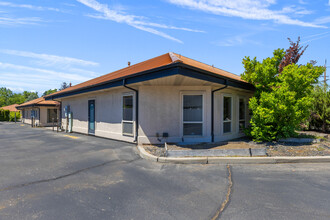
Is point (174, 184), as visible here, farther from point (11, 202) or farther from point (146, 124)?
point (146, 124)

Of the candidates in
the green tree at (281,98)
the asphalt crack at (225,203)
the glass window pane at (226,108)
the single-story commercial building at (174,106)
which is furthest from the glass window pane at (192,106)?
the asphalt crack at (225,203)

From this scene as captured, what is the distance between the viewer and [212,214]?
112 inches

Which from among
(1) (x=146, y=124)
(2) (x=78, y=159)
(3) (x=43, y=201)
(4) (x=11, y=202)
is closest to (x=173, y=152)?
(1) (x=146, y=124)

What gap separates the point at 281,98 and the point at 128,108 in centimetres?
687

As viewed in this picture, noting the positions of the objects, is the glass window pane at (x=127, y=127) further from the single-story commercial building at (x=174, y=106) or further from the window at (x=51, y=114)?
the window at (x=51, y=114)

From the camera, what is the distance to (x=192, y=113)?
8383mm

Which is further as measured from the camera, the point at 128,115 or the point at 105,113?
the point at 105,113

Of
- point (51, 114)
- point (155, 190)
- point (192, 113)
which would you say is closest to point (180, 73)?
point (192, 113)

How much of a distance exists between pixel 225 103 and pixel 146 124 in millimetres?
4239

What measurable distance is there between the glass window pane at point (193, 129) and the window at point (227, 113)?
1655 millimetres

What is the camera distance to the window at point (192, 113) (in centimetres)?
835

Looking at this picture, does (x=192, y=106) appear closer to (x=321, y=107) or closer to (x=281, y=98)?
(x=281, y=98)

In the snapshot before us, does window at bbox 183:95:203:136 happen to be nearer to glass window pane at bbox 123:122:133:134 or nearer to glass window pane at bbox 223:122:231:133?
glass window pane at bbox 223:122:231:133

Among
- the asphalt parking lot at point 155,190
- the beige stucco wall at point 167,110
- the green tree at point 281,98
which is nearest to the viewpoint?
the asphalt parking lot at point 155,190
